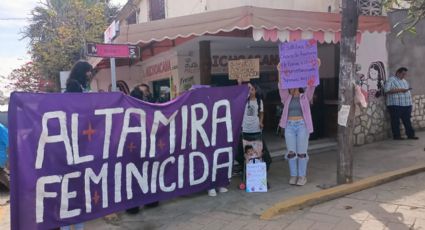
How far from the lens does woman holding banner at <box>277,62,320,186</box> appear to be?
19.3 ft

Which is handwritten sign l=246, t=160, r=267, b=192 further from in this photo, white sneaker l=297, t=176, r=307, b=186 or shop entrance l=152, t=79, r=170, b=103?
shop entrance l=152, t=79, r=170, b=103

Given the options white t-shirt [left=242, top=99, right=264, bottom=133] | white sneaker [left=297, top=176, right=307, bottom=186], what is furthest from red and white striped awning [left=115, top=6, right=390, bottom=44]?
white sneaker [left=297, top=176, right=307, bottom=186]

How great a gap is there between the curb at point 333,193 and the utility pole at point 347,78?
0.66 ft

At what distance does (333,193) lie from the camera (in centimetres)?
544

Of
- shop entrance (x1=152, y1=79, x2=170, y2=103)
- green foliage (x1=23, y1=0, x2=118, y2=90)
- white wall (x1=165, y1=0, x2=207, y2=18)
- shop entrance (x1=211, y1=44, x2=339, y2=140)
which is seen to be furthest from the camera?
green foliage (x1=23, y1=0, x2=118, y2=90)

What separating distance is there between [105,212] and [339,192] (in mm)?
3016

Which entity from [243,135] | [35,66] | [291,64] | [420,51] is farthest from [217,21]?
[35,66]

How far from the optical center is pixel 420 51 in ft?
33.3

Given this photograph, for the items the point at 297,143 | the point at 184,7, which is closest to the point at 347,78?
the point at 297,143

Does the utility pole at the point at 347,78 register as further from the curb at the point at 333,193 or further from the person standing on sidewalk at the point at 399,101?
the person standing on sidewalk at the point at 399,101

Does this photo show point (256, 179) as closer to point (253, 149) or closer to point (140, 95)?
point (253, 149)

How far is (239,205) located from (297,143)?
1.33m

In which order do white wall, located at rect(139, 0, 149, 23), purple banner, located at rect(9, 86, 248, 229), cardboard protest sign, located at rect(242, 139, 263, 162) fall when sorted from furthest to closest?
white wall, located at rect(139, 0, 149, 23) → cardboard protest sign, located at rect(242, 139, 263, 162) → purple banner, located at rect(9, 86, 248, 229)

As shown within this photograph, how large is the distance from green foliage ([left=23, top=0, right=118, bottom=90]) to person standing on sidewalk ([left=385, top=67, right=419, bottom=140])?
1447 centimetres
